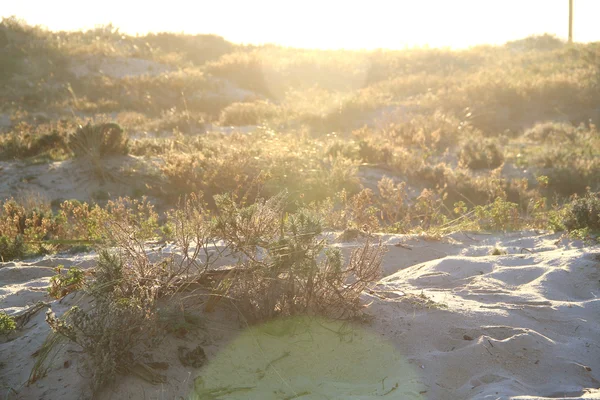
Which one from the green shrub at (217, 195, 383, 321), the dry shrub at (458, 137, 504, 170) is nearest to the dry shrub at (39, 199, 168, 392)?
the green shrub at (217, 195, 383, 321)

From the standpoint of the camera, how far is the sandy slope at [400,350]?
3305 millimetres

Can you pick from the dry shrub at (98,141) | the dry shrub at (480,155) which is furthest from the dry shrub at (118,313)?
the dry shrub at (480,155)

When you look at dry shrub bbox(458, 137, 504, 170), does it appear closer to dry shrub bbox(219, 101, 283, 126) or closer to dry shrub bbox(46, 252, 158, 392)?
dry shrub bbox(219, 101, 283, 126)

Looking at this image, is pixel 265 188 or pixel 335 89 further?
pixel 335 89

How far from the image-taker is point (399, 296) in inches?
175

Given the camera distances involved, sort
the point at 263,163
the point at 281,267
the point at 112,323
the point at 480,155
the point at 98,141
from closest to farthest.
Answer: the point at 112,323 < the point at 281,267 < the point at 263,163 < the point at 98,141 < the point at 480,155

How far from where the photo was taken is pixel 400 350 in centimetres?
376

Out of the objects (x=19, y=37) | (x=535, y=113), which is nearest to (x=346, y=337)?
(x=535, y=113)

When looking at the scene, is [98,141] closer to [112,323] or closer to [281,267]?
[281,267]

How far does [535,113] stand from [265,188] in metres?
12.2

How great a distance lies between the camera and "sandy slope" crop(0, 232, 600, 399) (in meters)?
3.30

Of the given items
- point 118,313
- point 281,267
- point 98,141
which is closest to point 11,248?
point 118,313

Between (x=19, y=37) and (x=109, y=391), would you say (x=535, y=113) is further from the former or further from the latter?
(x=19, y=37)

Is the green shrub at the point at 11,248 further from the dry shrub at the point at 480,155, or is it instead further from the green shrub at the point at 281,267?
the dry shrub at the point at 480,155
